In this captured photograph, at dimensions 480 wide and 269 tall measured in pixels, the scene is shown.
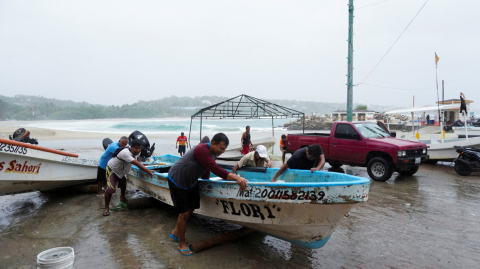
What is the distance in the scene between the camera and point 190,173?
4.04m

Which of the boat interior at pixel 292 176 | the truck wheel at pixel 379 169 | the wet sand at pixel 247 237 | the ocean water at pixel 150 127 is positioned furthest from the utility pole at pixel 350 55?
the ocean water at pixel 150 127

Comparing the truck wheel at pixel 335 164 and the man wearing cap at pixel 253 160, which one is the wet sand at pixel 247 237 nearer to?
the man wearing cap at pixel 253 160

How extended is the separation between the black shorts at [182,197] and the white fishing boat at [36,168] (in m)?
3.89

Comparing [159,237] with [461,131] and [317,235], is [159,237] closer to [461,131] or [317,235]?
[317,235]

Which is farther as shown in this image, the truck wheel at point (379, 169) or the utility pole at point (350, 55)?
the utility pole at point (350, 55)

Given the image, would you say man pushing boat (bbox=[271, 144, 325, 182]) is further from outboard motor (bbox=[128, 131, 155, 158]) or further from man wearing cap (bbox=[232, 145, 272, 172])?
outboard motor (bbox=[128, 131, 155, 158])

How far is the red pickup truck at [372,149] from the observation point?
8250 millimetres

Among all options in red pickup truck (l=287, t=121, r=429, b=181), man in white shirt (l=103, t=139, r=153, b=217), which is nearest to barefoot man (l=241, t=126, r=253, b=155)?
red pickup truck (l=287, t=121, r=429, b=181)

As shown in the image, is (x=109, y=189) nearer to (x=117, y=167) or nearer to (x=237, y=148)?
(x=117, y=167)

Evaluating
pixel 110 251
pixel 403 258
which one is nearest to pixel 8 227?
pixel 110 251

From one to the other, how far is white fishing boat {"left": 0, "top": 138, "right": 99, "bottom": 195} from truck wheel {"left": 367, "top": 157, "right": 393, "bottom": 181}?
25.6 feet

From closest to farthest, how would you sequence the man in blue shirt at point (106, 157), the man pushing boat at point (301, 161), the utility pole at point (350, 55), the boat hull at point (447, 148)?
the man pushing boat at point (301, 161), the man in blue shirt at point (106, 157), the boat hull at point (447, 148), the utility pole at point (350, 55)

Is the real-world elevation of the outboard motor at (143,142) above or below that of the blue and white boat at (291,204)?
above

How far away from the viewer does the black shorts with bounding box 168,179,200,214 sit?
409 cm
